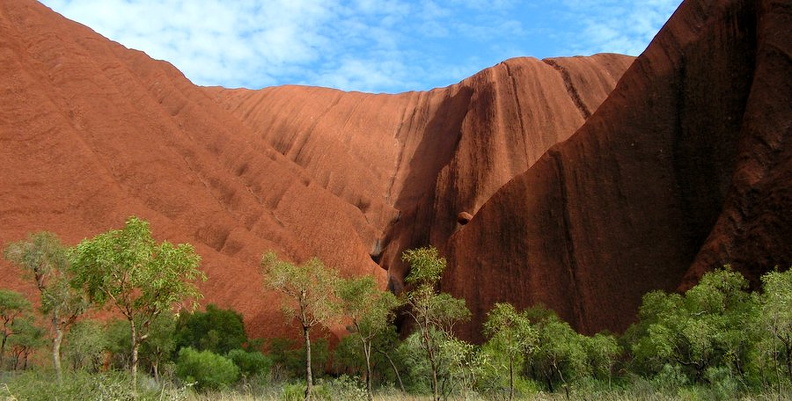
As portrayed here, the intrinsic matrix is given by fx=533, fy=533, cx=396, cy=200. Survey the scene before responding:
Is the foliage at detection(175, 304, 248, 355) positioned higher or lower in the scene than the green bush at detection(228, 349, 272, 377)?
higher

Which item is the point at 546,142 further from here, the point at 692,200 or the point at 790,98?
the point at 790,98

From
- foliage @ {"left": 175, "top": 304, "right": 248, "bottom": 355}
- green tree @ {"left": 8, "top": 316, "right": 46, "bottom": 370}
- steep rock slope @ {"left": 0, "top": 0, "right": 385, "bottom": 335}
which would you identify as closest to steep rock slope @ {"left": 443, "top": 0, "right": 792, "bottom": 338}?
foliage @ {"left": 175, "top": 304, "right": 248, "bottom": 355}

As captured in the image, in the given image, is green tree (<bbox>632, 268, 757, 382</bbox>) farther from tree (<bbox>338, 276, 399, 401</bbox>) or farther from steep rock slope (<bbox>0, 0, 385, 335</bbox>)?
steep rock slope (<bbox>0, 0, 385, 335</bbox>)

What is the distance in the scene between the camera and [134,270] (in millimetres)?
13508

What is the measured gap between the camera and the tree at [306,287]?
2403 centimetres

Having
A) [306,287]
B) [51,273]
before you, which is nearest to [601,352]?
[306,287]

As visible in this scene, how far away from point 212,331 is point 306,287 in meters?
20.2

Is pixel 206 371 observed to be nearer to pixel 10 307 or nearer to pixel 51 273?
pixel 51 273

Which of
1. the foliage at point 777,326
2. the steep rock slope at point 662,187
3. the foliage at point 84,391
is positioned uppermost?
the steep rock slope at point 662,187

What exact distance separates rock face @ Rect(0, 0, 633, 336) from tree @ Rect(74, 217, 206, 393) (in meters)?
32.4

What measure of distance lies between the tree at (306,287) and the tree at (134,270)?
378 inches

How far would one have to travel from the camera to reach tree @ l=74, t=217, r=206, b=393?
1342 cm

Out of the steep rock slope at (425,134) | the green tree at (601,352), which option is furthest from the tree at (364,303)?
the steep rock slope at (425,134)

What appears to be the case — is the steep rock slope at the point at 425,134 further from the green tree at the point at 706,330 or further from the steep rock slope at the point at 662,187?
the green tree at the point at 706,330
